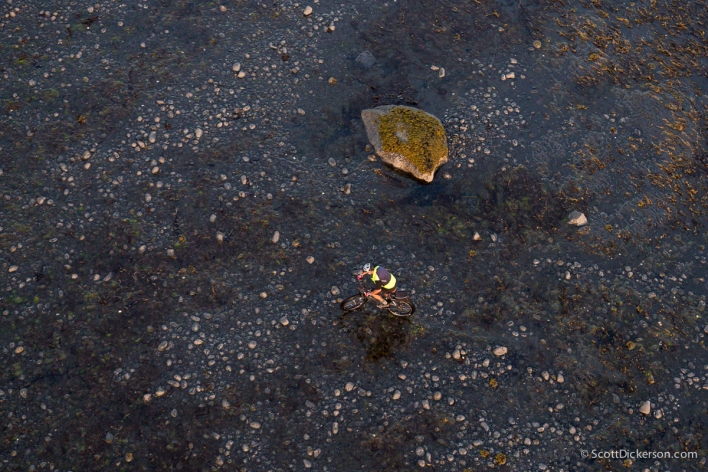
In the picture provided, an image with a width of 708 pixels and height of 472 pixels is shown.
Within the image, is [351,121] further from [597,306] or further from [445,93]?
[597,306]

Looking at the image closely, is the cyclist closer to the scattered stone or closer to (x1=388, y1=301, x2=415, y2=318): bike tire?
(x1=388, y1=301, x2=415, y2=318): bike tire

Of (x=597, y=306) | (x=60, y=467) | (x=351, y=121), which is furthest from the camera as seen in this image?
(x=351, y=121)

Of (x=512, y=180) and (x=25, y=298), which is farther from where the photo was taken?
(x=512, y=180)

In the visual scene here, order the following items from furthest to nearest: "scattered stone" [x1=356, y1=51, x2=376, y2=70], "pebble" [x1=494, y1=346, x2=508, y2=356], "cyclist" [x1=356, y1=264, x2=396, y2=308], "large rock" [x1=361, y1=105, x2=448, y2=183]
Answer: "scattered stone" [x1=356, y1=51, x2=376, y2=70], "large rock" [x1=361, y1=105, x2=448, y2=183], "pebble" [x1=494, y1=346, x2=508, y2=356], "cyclist" [x1=356, y1=264, x2=396, y2=308]

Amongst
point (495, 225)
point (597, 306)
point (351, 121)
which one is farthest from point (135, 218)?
point (597, 306)

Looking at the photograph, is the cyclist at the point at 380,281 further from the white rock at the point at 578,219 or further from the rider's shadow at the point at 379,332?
the white rock at the point at 578,219

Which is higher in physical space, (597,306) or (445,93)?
(445,93)

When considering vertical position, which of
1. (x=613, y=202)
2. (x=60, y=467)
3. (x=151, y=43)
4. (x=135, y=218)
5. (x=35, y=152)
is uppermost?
(x=151, y=43)

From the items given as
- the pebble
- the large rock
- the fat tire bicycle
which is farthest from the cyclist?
the large rock
